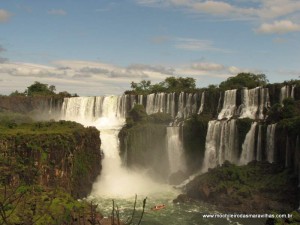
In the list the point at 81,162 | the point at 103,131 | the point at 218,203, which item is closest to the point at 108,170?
the point at 103,131

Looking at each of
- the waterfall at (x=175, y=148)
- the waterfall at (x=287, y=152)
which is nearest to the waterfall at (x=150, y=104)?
the waterfall at (x=175, y=148)

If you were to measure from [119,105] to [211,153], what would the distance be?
20.5 meters

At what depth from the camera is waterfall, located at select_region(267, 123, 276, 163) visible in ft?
122

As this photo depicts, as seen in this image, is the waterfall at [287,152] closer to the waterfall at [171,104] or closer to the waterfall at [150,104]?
the waterfall at [171,104]

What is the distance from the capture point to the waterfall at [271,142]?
3719 cm

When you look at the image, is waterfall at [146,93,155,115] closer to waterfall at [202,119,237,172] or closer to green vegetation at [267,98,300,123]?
waterfall at [202,119,237,172]

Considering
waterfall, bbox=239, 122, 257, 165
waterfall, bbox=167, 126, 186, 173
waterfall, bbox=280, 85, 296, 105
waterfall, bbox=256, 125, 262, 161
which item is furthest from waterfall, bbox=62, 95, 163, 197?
waterfall, bbox=280, 85, 296, 105

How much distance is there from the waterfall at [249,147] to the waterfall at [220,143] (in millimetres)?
1223

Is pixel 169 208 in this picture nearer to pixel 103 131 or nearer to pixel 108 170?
pixel 108 170

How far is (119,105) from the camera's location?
59.0 m

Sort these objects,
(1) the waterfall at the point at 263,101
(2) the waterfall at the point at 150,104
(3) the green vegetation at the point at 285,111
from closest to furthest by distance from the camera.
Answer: (3) the green vegetation at the point at 285,111
(1) the waterfall at the point at 263,101
(2) the waterfall at the point at 150,104

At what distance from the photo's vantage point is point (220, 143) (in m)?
41.8

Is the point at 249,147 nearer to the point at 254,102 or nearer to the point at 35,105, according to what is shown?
the point at 254,102

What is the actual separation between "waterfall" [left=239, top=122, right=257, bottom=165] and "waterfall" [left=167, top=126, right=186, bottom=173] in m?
8.10
